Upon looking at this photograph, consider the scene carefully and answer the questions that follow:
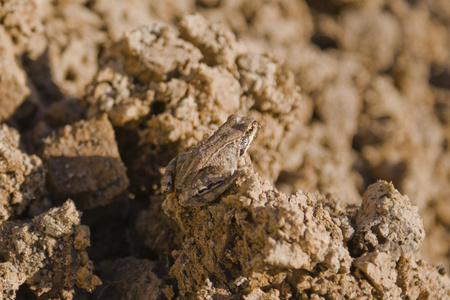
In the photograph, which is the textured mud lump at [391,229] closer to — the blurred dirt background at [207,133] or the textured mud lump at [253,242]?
the blurred dirt background at [207,133]

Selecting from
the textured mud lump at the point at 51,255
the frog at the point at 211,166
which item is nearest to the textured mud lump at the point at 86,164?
the textured mud lump at the point at 51,255

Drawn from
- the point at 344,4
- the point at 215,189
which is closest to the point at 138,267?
the point at 215,189

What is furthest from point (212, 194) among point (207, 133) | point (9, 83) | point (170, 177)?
point (9, 83)

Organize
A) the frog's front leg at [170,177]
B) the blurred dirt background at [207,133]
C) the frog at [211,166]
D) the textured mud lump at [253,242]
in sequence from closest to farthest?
the textured mud lump at [253,242] < the blurred dirt background at [207,133] < the frog at [211,166] < the frog's front leg at [170,177]

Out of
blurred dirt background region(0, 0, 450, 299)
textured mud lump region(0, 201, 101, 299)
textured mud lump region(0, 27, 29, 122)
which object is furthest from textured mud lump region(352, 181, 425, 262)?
textured mud lump region(0, 27, 29, 122)

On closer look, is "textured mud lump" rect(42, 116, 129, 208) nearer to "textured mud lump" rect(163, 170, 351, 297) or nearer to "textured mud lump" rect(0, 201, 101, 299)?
"textured mud lump" rect(0, 201, 101, 299)

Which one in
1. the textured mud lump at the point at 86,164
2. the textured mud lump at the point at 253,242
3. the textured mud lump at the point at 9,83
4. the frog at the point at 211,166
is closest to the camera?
the textured mud lump at the point at 253,242
